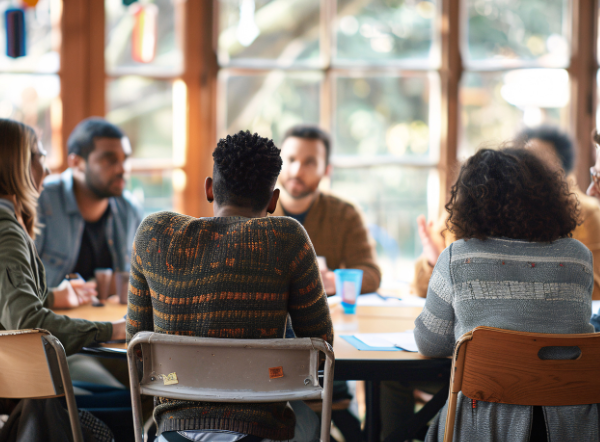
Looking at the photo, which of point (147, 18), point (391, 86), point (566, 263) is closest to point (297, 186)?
point (391, 86)

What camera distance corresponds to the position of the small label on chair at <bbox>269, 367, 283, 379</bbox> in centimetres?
104

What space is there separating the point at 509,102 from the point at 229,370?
2.77 metres

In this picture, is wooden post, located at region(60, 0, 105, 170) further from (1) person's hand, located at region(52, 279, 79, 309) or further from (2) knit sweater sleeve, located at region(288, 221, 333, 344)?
(2) knit sweater sleeve, located at region(288, 221, 333, 344)

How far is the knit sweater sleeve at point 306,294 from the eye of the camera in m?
1.12

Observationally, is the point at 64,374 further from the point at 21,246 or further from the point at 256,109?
the point at 256,109

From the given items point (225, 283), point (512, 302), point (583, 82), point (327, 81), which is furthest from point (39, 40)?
point (583, 82)

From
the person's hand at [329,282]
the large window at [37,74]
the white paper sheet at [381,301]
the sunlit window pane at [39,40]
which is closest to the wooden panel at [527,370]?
the white paper sheet at [381,301]

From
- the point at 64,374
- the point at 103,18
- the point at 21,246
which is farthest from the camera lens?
the point at 103,18

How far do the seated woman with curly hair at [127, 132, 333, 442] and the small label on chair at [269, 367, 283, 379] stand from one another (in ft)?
0.29

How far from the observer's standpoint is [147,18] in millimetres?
2949

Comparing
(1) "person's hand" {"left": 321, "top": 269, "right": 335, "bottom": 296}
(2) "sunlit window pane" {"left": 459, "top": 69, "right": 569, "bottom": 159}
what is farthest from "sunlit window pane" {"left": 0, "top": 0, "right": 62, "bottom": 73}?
(2) "sunlit window pane" {"left": 459, "top": 69, "right": 569, "bottom": 159}

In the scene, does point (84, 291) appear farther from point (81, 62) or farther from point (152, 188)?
point (81, 62)

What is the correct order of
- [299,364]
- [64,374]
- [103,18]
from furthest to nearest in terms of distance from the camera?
[103,18], [64,374], [299,364]

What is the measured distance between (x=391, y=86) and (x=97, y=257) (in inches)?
76.6
